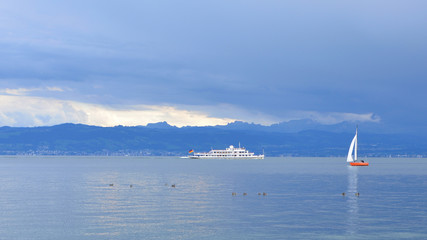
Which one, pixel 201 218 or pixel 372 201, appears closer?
pixel 201 218

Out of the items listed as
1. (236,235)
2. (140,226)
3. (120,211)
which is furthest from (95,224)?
(236,235)

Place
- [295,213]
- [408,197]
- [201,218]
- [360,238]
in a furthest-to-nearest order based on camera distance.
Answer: [408,197] < [295,213] < [201,218] < [360,238]

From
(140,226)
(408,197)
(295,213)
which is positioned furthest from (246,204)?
(408,197)

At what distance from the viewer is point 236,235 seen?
5472 cm

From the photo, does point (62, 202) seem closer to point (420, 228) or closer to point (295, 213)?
point (295, 213)

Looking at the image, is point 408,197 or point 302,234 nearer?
point 302,234

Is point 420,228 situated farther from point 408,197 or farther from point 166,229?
point 408,197

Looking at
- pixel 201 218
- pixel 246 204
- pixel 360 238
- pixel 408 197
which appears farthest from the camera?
pixel 408 197

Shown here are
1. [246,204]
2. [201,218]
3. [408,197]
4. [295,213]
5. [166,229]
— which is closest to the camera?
[166,229]

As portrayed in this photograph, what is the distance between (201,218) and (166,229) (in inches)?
357

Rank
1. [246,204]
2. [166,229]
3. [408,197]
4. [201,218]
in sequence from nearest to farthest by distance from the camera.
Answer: [166,229]
[201,218]
[246,204]
[408,197]

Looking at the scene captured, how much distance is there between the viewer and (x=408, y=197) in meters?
97.7

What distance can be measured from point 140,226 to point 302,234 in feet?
61.5

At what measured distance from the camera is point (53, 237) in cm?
5353
